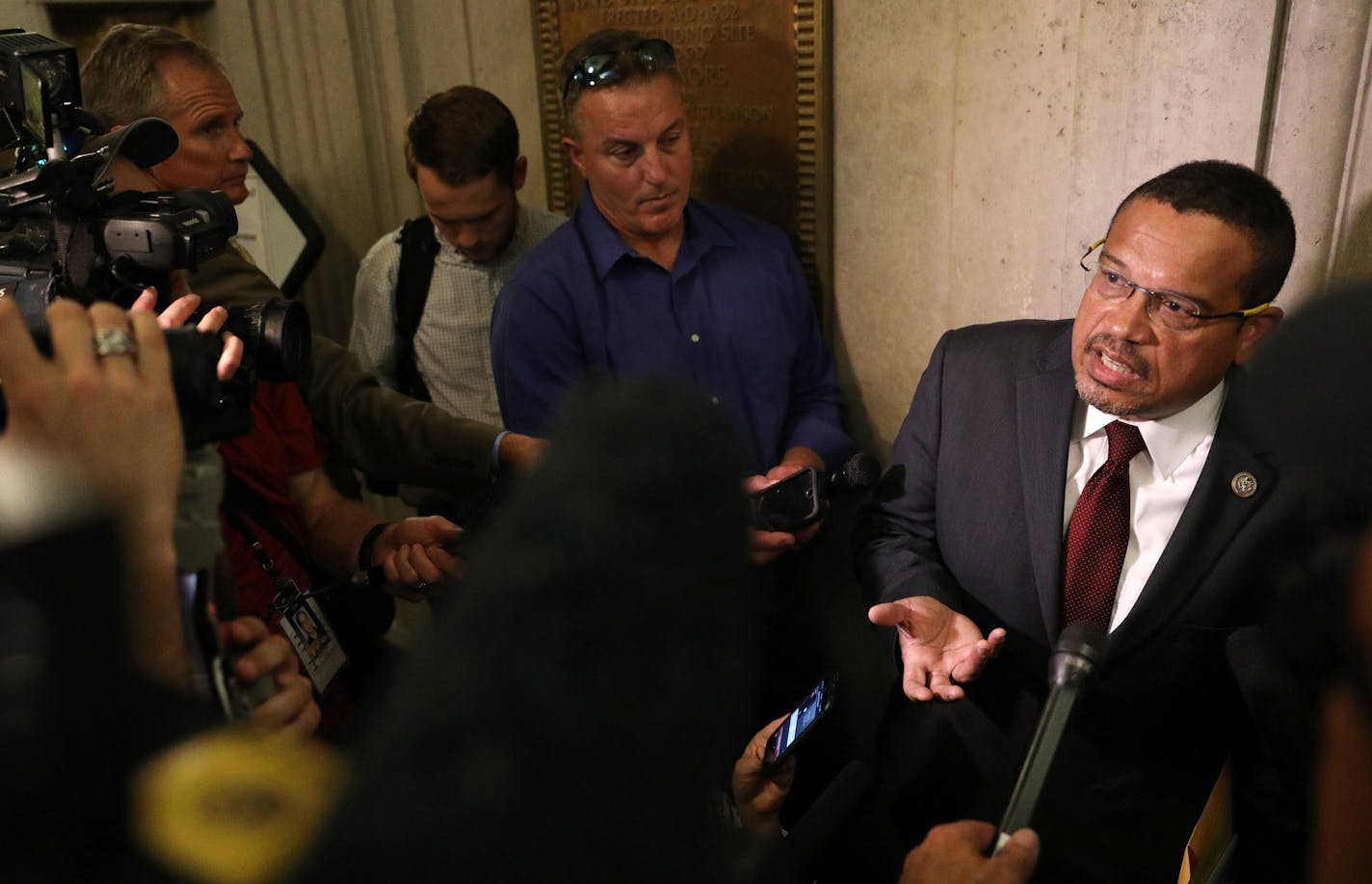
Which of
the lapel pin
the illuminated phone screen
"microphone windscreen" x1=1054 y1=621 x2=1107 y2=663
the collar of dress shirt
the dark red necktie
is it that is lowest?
the illuminated phone screen

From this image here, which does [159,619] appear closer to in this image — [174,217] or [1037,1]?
[174,217]

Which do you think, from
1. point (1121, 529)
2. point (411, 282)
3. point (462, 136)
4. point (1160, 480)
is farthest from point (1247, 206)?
point (411, 282)

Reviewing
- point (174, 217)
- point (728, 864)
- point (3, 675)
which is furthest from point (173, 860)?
point (174, 217)

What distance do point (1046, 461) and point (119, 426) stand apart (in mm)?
1627

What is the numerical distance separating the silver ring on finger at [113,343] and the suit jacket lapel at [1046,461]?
1596 millimetres

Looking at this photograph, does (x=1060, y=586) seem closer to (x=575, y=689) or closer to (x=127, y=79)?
(x=575, y=689)

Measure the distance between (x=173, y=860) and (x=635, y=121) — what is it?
84.6 inches

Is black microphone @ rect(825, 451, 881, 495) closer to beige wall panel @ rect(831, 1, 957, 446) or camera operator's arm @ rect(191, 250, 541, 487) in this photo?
beige wall panel @ rect(831, 1, 957, 446)

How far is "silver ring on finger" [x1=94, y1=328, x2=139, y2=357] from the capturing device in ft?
2.42

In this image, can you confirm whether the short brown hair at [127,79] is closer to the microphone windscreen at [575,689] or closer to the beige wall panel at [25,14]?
the beige wall panel at [25,14]

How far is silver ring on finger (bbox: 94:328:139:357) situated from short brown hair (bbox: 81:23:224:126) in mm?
1684

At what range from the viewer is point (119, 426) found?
710 millimetres

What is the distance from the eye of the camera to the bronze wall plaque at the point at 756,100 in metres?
2.47

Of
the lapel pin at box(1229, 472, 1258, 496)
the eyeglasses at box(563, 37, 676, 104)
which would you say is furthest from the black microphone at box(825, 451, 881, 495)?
the eyeglasses at box(563, 37, 676, 104)
